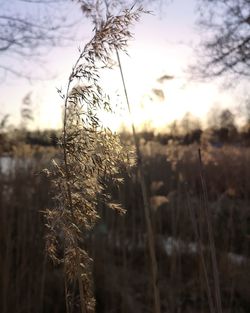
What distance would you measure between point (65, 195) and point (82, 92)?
7.5 inches

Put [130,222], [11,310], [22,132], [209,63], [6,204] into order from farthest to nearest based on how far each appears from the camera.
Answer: [209,63] < [22,132] < [130,222] < [6,204] < [11,310]

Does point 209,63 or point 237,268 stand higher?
point 209,63

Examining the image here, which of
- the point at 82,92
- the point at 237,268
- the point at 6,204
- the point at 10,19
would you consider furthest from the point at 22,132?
the point at 82,92

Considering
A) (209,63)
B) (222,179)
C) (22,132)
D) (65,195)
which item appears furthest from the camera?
(209,63)

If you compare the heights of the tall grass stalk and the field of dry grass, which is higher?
the tall grass stalk

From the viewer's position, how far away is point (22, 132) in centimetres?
546

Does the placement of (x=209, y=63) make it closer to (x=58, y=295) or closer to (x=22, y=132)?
(x=22, y=132)

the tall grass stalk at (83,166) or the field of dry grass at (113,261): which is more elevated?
the tall grass stalk at (83,166)

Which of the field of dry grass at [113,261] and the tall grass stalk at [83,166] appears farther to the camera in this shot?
the field of dry grass at [113,261]

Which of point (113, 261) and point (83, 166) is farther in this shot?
point (113, 261)

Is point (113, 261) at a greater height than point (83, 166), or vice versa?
point (83, 166)

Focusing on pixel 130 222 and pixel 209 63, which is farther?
pixel 209 63

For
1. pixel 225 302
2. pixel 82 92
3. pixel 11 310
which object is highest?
pixel 82 92

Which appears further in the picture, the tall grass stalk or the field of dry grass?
the field of dry grass
